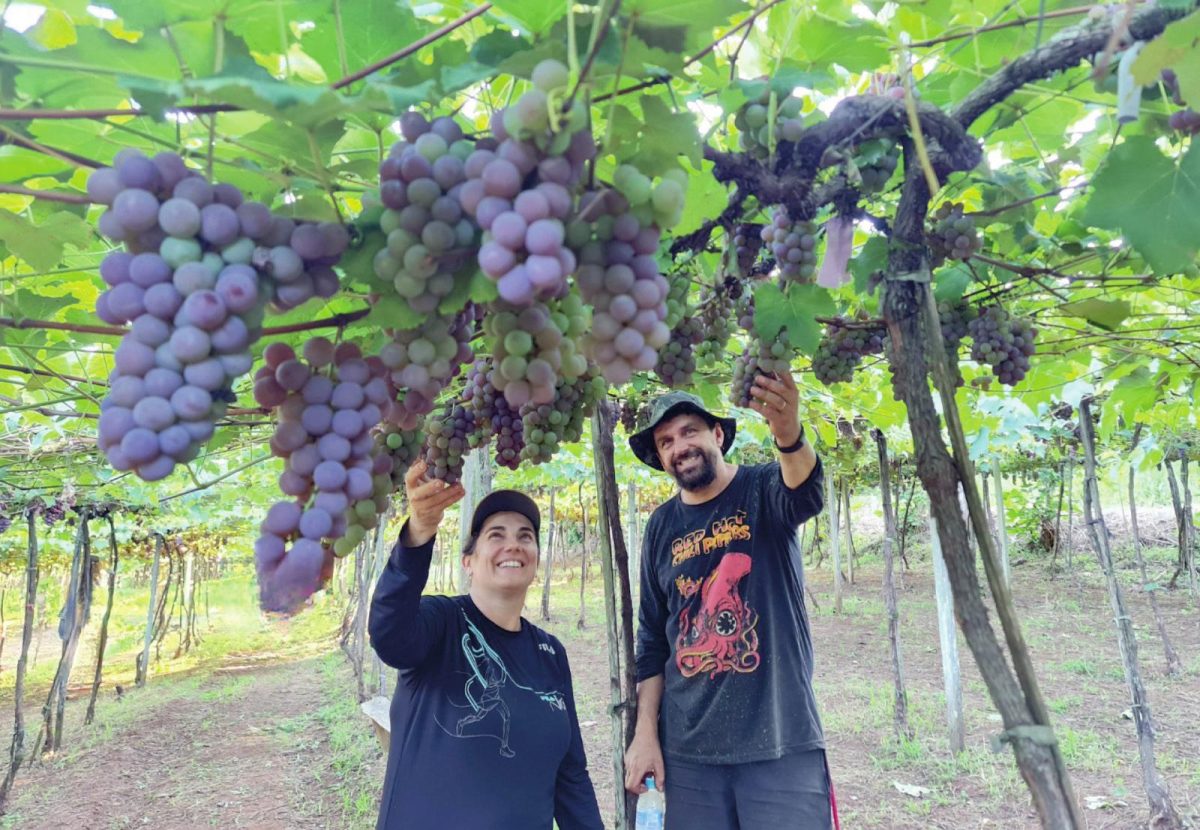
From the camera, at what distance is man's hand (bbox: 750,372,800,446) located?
94.2 inches

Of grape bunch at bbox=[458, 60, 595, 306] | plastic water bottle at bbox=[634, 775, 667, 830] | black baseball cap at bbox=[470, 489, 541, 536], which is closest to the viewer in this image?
grape bunch at bbox=[458, 60, 595, 306]

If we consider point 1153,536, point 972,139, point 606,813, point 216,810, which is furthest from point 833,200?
point 1153,536

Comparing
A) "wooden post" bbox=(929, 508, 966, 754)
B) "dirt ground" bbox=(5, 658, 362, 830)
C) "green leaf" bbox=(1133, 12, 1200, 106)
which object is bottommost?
"dirt ground" bbox=(5, 658, 362, 830)

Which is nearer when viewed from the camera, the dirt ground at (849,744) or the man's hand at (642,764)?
the man's hand at (642,764)

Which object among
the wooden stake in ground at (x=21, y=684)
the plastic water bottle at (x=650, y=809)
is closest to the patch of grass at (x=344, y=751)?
the wooden stake in ground at (x=21, y=684)

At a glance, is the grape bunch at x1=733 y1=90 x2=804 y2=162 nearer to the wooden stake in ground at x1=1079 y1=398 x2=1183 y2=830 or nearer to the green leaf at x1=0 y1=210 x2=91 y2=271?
the green leaf at x1=0 y1=210 x2=91 y2=271

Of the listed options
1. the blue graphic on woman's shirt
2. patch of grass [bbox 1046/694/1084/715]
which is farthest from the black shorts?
patch of grass [bbox 1046/694/1084/715]

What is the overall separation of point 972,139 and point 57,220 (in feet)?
5.79

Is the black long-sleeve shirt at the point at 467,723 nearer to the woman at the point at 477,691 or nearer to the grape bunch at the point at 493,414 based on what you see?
the woman at the point at 477,691

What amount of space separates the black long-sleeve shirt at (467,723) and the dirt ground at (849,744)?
3871 millimetres

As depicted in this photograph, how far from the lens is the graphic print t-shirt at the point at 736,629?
2.75 meters

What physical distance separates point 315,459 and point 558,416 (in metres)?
1.33

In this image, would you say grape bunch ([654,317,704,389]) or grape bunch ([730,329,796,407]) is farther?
grape bunch ([654,317,704,389])

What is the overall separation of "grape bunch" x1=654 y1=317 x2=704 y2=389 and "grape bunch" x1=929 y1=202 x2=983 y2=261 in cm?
70
